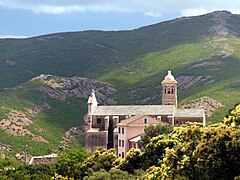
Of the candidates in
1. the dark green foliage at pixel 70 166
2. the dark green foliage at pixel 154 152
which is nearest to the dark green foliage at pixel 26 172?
the dark green foliage at pixel 70 166

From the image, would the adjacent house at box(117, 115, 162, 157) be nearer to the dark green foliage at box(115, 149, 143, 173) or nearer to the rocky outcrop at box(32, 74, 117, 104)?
the dark green foliage at box(115, 149, 143, 173)

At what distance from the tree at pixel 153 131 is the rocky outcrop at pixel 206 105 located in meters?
40.4

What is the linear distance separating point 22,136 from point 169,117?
3458cm

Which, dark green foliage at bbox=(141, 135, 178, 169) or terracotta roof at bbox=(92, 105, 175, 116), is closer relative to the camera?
dark green foliage at bbox=(141, 135, 178, 169)

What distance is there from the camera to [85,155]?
3120 inches

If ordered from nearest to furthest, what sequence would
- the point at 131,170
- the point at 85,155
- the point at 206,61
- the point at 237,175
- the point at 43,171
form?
the point at 237,175 → the point at 131,170 → the point at 43,171 → the point at 85,155 → the point at 206,61

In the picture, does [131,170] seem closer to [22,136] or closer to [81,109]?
[22,136]

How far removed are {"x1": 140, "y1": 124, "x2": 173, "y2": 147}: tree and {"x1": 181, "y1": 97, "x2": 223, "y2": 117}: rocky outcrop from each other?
4042 centimetres

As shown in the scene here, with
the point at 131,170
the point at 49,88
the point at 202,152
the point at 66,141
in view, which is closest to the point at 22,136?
the point at 66,141

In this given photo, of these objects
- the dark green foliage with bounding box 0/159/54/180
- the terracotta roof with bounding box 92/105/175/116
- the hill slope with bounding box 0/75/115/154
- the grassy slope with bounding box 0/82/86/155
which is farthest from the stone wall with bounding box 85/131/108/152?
the dark green foliage with bounding box 0/159/54/180

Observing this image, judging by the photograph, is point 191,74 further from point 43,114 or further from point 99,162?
point 99,162

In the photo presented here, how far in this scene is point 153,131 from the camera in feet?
263

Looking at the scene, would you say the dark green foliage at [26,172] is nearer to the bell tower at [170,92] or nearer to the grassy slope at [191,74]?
the bell tower at [170,92]

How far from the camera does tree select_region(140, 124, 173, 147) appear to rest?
260ft
